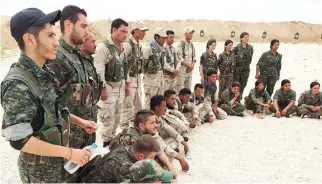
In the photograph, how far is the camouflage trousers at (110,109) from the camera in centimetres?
475

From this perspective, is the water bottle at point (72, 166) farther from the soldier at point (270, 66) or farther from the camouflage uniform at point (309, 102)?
the soldier at point (270, 66)

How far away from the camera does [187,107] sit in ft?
20.7

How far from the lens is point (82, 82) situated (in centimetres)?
304

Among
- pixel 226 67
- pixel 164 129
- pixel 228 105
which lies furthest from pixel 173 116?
pixel 226 67

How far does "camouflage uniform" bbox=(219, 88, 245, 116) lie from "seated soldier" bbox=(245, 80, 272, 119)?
0.31 metres

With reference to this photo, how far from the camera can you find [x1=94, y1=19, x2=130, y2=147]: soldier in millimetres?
4586

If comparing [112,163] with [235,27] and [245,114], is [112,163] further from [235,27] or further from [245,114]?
[235,27]

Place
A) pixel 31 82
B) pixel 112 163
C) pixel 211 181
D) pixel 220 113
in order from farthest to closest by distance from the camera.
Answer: pixel 220 113, pixel 211 181, pixel 112 163, pixel 31 82

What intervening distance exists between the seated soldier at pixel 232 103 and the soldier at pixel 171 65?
1.26m

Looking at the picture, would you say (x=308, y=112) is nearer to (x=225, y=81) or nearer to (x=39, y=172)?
(x=225, y=81)

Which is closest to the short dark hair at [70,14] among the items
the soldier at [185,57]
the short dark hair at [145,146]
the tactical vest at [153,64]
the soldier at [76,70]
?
the soldier at [76,70]

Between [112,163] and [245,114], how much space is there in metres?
5.31

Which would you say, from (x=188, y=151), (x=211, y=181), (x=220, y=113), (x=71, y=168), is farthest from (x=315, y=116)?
(x=71, y=168)

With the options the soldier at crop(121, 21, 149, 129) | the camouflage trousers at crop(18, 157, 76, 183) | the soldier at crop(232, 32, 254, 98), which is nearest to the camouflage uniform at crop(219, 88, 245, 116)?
the soldier at crop(232, 32, 254, 98)
